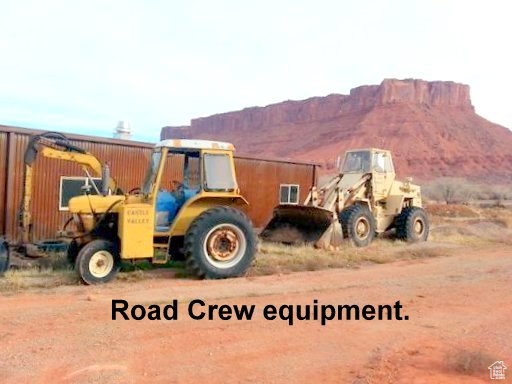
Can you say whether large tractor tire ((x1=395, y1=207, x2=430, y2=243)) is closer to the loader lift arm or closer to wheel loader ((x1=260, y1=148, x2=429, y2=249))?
wheel loader ((x1=260, y1=148, x2=429, y2=249))

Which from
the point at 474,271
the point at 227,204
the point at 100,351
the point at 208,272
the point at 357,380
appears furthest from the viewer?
the point at 474,271

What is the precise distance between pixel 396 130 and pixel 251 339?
3090 inches

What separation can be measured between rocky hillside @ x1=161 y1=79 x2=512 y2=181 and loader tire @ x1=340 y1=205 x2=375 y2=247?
1987 inches

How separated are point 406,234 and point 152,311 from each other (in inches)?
405

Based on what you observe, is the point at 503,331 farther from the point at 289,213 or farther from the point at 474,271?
the point at 289,213

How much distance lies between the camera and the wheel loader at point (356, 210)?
12.8 m

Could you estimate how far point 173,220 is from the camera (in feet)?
29.9

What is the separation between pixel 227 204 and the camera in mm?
9305

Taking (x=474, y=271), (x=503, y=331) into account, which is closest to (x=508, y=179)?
(x=474, y=271)

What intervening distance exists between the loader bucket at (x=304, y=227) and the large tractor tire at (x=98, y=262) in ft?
17.8

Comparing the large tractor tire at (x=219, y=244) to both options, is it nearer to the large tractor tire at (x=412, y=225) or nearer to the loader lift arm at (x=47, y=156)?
the loader lift arm at (x=47, y=156)

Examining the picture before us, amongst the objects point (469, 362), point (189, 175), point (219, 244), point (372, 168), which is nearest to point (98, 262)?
point (219, 244)

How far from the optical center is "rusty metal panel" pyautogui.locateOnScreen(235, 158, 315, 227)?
1681 cm

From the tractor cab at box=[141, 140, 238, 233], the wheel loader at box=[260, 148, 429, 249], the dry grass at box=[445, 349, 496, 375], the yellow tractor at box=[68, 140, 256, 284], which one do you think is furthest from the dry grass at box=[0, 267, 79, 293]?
the wheel loader at box=[260, 148, 429, 249]
